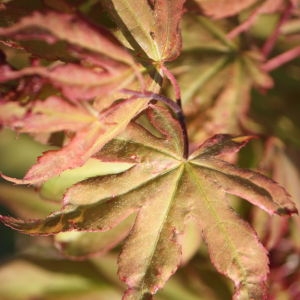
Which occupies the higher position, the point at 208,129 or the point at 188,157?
the point at 188,157

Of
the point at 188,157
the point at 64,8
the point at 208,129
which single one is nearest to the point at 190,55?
the point at 208,129

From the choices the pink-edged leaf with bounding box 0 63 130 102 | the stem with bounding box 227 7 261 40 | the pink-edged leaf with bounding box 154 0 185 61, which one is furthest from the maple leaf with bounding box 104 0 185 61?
the stem with bounding box 227 7 261 40

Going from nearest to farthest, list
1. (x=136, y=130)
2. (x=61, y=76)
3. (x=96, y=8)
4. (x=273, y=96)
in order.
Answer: (x=61, y=76) < (x=136, y=130) < (x=96, y=8) < (x=273, y=96)

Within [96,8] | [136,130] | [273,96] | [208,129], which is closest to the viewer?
[136,130]

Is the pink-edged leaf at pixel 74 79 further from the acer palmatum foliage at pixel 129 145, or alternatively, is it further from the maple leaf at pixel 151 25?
the maple leaf at pixel 151 25

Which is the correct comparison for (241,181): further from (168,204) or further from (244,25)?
(244,25)

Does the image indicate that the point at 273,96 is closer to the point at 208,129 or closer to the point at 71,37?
the point at 208,129
